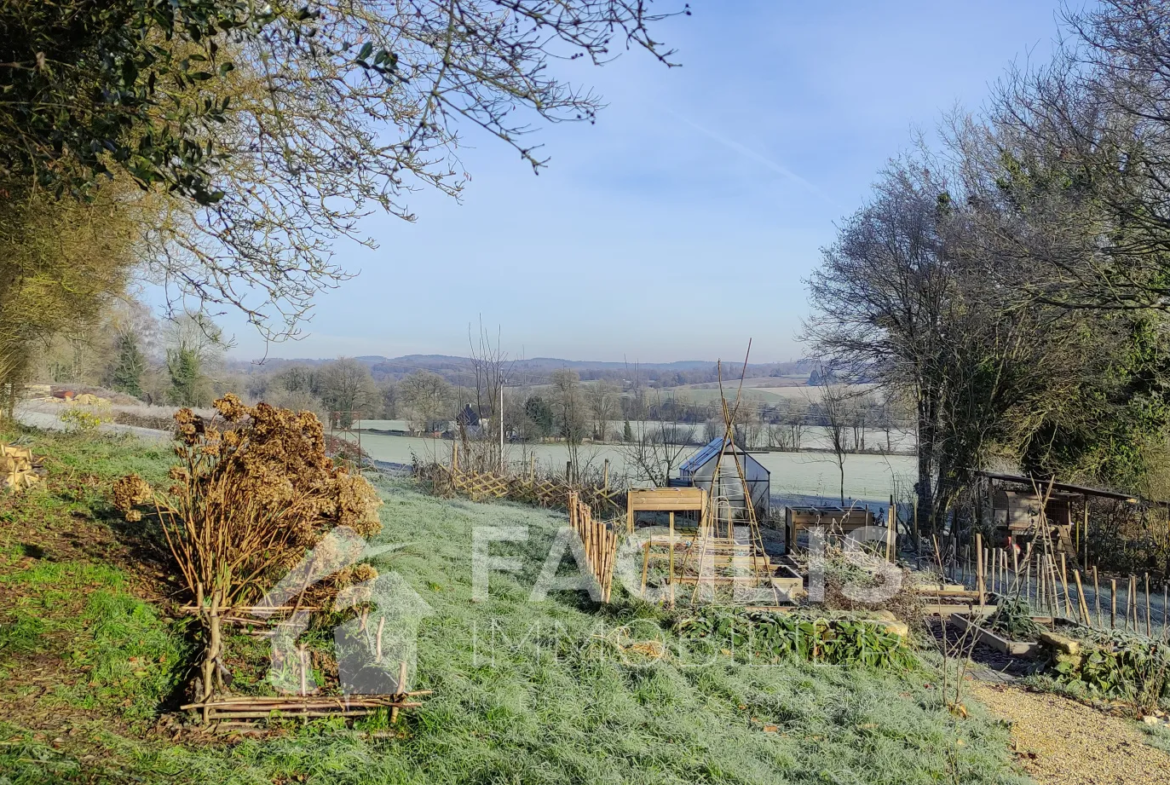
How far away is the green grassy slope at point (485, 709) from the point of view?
333 cm

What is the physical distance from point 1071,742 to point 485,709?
3525 millimetres

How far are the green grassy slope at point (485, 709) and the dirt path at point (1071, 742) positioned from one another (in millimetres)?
221

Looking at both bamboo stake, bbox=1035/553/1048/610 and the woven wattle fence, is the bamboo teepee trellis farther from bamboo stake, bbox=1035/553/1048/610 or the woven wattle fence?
bamboo stake, bbox=1035/553/1048/610

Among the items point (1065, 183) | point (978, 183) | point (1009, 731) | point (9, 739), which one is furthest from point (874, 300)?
point (9, 739)

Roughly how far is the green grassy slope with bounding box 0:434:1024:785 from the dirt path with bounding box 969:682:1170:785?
0.73 ft

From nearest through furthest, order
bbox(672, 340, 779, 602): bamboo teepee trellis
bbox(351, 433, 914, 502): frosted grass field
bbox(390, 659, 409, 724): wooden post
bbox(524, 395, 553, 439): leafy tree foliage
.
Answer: bbox(390, 659, 409, 724): wooden post
bbox(672, 340, 779, 602): bamboo teepee trellis
bbox(351, 433, 914, 502): frosted grass field
bbox(524, 395, 553, 439): leafy tree foliage

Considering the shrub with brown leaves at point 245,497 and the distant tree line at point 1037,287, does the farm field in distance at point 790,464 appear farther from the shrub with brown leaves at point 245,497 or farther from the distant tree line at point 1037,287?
the shrub with brown leaves at point 245,497

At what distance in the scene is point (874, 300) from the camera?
50.0 ft

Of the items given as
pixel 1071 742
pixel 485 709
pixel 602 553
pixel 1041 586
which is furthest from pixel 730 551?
pixel 485 709

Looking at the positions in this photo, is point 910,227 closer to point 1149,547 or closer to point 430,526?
point 1149,547

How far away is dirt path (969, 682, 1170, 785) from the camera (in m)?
4.07

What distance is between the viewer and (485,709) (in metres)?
3.96

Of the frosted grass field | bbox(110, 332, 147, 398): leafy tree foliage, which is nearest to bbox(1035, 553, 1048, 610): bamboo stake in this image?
the frosted grass field

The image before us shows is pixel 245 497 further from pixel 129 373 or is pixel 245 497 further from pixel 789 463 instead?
pixel 129 373
